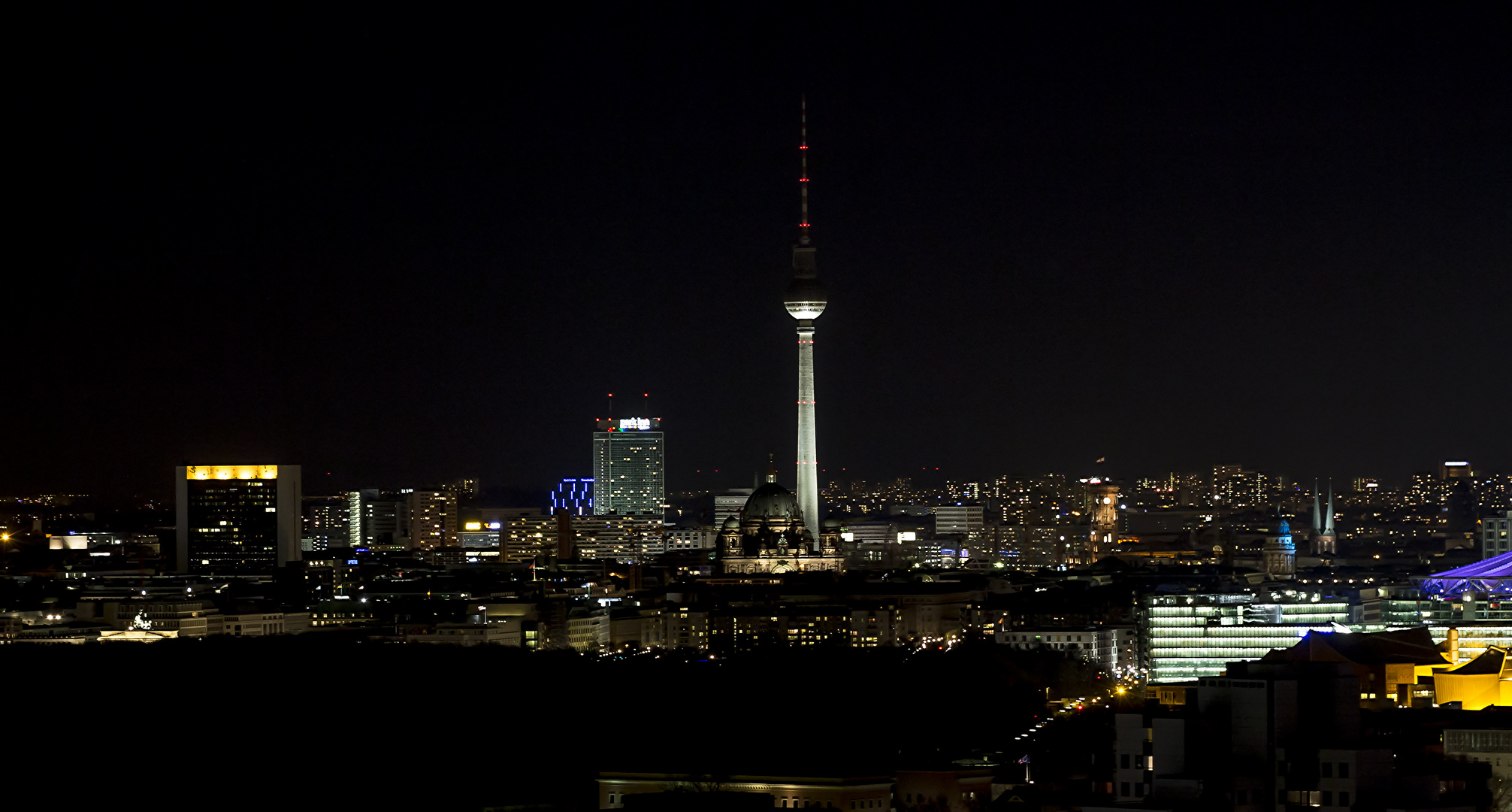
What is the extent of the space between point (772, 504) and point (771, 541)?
224 cm

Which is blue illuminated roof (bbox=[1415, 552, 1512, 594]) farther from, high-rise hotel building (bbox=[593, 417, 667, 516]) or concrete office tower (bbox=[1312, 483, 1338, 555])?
high-rise hotel building (bbox=[593, 417, 667, 516])

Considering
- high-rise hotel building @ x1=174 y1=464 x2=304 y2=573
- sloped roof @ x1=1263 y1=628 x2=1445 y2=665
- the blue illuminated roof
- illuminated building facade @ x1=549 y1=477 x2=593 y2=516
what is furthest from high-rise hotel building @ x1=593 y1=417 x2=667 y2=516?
sloped roof @ x1=1263 y1=628 x2=1445 y2=665

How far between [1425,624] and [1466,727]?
26.8 m

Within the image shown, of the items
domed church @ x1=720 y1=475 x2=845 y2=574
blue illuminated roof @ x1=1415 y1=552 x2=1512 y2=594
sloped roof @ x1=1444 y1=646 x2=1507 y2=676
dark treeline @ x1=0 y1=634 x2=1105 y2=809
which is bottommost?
dark treeline @ x1=0 y1=634 x2=1105 y2=809

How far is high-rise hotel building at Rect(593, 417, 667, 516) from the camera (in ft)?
483

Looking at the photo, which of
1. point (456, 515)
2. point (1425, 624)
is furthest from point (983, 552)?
point (1425, 624)

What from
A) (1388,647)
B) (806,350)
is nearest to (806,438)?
(806,350)

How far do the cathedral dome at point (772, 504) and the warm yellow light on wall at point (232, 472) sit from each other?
52.2 ft

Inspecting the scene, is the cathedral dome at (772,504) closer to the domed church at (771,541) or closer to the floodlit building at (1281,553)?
the domed church at (771,541)

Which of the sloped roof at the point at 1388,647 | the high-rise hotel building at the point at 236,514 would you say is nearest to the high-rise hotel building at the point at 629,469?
the high-rise hotel building at the point at 236,514

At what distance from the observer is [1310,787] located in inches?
1003

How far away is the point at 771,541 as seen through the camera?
94.2 metres

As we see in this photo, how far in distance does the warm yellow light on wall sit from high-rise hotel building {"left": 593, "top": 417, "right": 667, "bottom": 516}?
50.8 m

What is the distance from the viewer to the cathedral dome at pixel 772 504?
96.0 m
